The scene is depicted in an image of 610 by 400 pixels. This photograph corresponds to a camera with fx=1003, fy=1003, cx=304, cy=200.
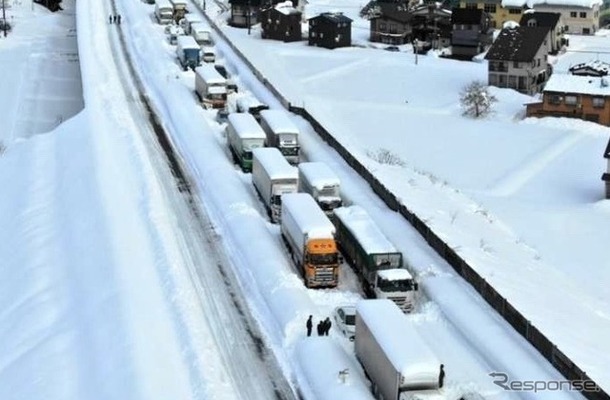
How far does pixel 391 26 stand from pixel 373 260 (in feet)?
211

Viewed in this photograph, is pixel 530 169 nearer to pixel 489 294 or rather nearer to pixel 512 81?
pixel 512 81

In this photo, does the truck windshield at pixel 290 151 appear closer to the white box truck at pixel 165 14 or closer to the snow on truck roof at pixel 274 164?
the snow on truck roof at pixel 274 164

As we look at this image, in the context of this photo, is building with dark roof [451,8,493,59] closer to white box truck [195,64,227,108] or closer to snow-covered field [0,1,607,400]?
snow-covered field [0,1,607,400]

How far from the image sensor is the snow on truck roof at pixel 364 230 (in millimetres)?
33125

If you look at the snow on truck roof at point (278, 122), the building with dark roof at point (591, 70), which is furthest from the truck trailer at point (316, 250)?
the building with dark roof at point (591, 70)

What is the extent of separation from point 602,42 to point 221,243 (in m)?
64.7

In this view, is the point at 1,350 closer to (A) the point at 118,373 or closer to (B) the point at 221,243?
(A) the point at 118,373

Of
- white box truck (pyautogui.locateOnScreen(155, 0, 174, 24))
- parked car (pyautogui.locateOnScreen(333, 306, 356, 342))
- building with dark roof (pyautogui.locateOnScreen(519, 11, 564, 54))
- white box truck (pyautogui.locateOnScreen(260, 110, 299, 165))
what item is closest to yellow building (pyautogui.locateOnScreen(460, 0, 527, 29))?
building with dark roof (pyautogui.locateOnScreen(519, 11, 564, 54))

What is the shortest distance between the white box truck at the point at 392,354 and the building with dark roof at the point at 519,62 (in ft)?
160

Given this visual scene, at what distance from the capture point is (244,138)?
46.2m

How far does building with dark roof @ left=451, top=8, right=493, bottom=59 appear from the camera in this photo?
86.1m

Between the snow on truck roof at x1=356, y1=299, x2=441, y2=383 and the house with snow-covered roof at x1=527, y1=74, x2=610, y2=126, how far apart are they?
4077 cm

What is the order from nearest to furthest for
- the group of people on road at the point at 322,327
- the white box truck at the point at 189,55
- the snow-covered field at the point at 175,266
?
the snow-covered field at the point at 175,266, the group of people on road at the point at 322,327, the white box truck at the point at 189,55

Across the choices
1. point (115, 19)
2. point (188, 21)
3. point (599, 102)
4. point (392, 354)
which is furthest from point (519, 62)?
point (392, 354)
